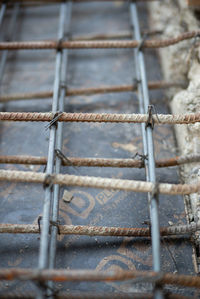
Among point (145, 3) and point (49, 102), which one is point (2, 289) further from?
point (145, 3)

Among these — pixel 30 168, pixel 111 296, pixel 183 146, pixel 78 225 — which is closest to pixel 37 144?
pixel 30 168

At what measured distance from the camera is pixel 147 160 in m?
2.26

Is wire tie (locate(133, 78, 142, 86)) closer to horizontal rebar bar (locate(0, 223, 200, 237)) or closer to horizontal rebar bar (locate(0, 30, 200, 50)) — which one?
horizontal rebar bar (locate(0, 30, 200, 50))

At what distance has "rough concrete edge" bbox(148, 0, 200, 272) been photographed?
2372 millimetres

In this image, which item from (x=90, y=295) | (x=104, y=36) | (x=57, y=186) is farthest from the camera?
(x=104, y=36)

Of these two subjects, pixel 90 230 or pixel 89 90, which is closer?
pixel 90 230

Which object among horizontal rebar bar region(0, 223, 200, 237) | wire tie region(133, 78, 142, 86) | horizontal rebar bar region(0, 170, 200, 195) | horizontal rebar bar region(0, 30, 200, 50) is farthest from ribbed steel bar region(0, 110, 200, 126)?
horizontal rebar bar region(0, 30, 200, 50)

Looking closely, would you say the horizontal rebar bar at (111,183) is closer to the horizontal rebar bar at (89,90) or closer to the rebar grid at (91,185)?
the rebar grid at (91,185)

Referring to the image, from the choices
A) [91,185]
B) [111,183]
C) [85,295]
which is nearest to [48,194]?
[91,185]

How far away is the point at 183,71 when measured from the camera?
2932mm

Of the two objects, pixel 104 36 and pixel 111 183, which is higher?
pixel 104 36

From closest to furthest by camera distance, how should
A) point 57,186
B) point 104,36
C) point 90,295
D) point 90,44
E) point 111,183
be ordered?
point 90,295
point 111,183
point 57,186
point 90,44
point 104,36

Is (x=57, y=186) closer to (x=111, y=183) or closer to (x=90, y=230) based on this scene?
(x=90, y=230)

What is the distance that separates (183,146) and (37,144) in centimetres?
129
